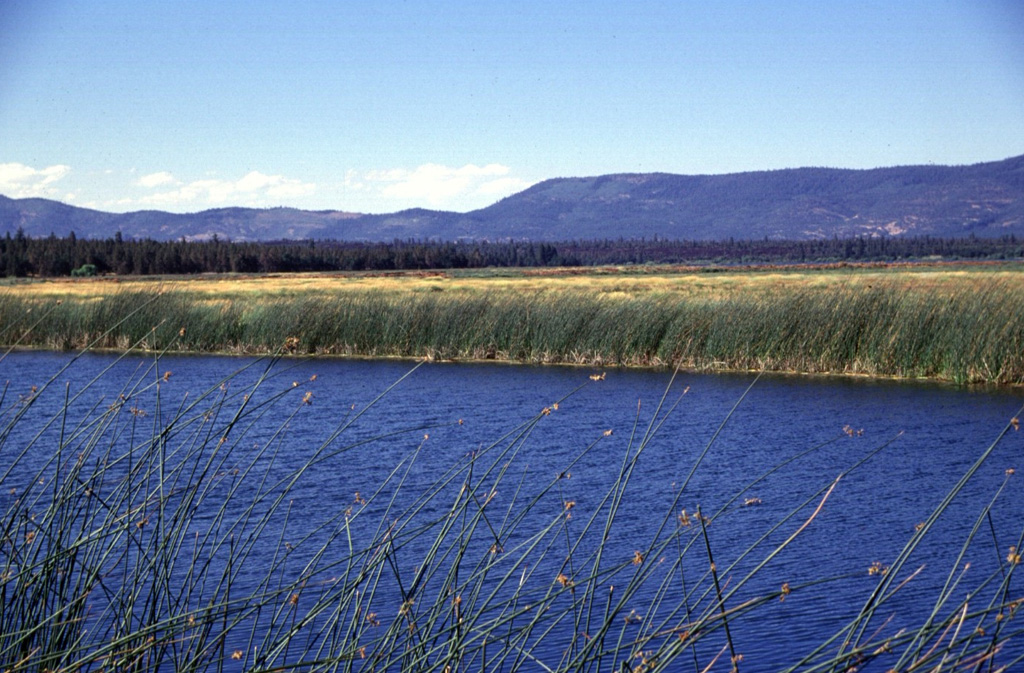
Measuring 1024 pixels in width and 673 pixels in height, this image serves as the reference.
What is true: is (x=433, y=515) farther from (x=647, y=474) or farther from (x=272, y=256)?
(x=272, y=256)

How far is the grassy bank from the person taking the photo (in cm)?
1575

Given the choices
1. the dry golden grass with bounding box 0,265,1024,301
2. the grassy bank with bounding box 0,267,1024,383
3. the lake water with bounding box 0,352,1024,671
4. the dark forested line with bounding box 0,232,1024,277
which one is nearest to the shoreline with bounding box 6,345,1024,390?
the grassy bank with bounding box 0,267,1024,383

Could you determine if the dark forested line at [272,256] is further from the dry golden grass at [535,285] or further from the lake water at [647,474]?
the lake water at [647,474]

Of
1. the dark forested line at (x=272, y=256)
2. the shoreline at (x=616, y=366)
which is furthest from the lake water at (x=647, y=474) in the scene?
the dark forested line at (x=272, y=256)

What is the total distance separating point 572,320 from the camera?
19062 mm

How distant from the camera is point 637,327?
18.5 meters

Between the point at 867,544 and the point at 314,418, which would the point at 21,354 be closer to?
the point at 314,418

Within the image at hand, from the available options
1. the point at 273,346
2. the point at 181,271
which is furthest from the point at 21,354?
the point at 181,271

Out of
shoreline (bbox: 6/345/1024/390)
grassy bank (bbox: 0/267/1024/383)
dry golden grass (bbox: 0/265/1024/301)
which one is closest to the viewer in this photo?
shoreline (bbox: 6/345/1024/390)

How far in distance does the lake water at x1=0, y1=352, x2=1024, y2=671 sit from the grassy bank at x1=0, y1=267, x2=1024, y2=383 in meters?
1.03

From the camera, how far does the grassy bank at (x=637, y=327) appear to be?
1575 centimetres

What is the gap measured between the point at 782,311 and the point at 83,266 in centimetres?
5788

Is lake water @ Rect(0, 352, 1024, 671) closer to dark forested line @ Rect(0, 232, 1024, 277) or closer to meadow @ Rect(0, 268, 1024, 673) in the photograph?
meadow @ Rect(0, 268, 1024, 673)

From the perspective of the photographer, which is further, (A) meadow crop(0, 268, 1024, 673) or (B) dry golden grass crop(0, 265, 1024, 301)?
(B) dry golden grass crop(0, 265, 1024, 301)
